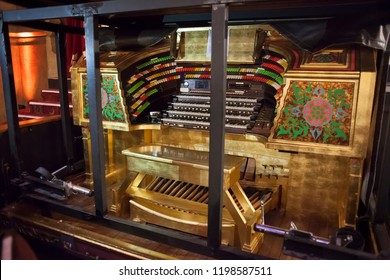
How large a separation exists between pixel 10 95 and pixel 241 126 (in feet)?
7.00

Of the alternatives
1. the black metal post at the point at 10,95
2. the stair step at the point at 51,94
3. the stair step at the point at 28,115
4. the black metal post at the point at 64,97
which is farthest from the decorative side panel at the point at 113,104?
the stair step at the point at 51,94

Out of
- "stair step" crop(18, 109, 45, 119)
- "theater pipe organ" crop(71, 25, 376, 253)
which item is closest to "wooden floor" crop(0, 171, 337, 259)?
"theater pipe organ" crop(71, 25, 376, 253)

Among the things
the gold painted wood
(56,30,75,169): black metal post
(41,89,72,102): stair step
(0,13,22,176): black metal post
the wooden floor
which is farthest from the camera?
(41,89,72,102): stair step

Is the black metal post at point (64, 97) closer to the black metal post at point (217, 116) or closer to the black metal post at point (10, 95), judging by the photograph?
the black metal post at point (10, 95)

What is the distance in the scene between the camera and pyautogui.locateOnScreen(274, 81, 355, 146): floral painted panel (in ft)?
7.74

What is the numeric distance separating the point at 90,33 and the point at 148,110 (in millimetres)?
1251

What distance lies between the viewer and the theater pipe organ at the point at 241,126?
241cm

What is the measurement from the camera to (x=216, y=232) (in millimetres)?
2117

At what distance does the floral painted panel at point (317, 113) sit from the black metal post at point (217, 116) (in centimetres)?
80

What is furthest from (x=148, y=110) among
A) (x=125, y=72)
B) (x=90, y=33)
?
(x=90, y=33)

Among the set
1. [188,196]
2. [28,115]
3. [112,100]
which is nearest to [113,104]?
[112,100]

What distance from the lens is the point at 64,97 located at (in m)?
3.75

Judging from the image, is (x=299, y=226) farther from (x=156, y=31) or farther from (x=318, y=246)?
(x=156, y=31)

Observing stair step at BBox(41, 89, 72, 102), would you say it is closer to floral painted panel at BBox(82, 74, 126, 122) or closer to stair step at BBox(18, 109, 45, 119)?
stair step at BBox(18, 109, 45, 119)
